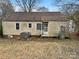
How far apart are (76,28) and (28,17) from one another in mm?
7779

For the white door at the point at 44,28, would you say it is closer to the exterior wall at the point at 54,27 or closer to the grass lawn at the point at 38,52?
the exterior wall at the point at 54,27

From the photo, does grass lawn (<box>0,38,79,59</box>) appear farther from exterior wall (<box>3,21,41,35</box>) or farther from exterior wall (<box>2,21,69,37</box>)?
exterior wall (<box>3,21,41,35</box>)

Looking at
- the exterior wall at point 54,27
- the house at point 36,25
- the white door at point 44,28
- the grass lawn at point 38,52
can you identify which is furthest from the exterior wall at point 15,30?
the grass lawn at point 38,52

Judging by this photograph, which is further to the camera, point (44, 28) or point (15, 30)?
point (15, 30)

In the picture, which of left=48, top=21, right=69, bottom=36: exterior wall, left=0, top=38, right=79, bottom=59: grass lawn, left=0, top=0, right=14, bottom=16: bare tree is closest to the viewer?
→ left=0, top=38, right=79, bottom=59: grass lawn

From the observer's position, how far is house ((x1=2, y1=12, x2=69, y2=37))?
1156 inches

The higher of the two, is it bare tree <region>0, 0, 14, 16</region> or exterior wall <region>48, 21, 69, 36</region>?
bare tree <region>0, 0, 14, 16</region>

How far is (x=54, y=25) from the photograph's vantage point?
96.7 ft

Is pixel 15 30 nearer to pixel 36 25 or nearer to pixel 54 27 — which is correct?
pixel 36 25

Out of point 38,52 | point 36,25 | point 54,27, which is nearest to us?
point 38,52

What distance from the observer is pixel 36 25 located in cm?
2966

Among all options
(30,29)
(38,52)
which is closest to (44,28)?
(30,29)

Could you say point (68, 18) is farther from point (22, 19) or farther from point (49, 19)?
point (22, 19)

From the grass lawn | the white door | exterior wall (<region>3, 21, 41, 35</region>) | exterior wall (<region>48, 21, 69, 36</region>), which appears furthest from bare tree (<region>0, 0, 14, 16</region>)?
the grass lawn
